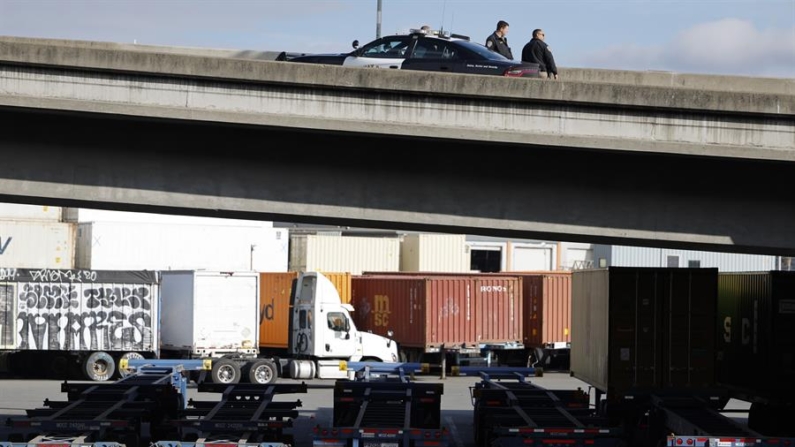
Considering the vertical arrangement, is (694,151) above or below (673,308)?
above

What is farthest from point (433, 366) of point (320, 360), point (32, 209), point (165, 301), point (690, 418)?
point (690, 418)

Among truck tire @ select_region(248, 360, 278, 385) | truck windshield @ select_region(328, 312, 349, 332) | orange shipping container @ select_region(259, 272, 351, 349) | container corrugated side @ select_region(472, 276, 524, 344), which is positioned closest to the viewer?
truck tire @ select_region(248, 360, 278, 385)

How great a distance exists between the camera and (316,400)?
30609mm

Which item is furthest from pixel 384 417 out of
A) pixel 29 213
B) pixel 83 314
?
pixel 29 213

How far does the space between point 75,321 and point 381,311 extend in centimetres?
1025

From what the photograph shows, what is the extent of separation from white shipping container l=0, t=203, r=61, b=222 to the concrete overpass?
25.0m

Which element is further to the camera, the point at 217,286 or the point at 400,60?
the point at 217,286

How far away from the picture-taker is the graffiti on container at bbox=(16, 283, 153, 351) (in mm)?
34469

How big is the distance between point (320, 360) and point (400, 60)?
16464mm

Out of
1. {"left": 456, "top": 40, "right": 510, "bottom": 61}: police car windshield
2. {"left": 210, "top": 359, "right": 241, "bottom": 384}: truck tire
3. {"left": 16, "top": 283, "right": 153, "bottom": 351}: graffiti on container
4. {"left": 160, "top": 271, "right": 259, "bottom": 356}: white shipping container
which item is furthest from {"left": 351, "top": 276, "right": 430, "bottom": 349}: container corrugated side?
{"left": 456, "top": 40, "right": 510, "bottom": 61}: police car windshield

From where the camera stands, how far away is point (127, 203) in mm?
17172

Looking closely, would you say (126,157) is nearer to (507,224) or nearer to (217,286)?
(507,224)

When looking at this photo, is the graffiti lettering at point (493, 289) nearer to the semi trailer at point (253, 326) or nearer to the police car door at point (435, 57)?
the semi trailer at point (253, 326)

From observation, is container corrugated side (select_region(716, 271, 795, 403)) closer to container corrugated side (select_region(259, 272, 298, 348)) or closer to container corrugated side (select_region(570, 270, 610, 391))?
container corrugated side (select_region(570, 270, 610, 391))
